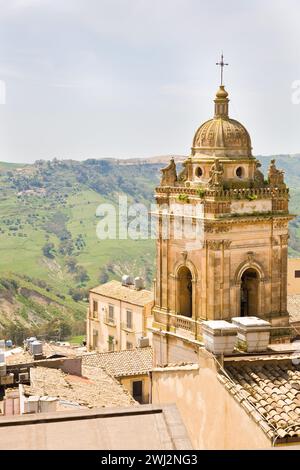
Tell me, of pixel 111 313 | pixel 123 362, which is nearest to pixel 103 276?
pixel 111 313

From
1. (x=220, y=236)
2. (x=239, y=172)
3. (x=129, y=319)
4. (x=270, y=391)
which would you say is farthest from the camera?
(x=129, y=319)

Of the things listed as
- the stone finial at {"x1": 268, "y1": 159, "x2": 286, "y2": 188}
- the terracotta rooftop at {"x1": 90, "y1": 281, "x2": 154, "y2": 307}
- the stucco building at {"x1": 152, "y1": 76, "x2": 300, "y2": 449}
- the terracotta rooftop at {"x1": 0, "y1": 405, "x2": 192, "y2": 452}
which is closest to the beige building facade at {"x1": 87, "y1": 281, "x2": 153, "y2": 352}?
the terracotta rooftop at {"x1": 90, "y1": 281, "x2": 154, "y2": 307}

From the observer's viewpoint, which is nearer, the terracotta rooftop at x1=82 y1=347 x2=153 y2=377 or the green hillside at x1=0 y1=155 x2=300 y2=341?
the terracotta rooftop at x1=82 y1=347 x2=153 y2=377

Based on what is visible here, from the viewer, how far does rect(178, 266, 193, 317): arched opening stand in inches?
968

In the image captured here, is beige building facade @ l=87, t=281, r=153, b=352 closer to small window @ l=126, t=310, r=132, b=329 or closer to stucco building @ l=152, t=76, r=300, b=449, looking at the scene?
small window @ l=126, t=310, r=132, b=329

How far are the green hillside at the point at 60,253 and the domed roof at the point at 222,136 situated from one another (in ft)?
192

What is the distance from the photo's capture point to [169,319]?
970 inches

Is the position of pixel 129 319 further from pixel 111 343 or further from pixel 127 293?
pixel 111 343

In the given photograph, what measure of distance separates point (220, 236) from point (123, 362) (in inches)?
475

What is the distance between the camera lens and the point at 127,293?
47.1 m

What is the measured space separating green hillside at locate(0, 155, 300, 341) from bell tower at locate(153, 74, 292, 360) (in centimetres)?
5725

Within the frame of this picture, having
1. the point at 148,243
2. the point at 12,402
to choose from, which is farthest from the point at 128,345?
the point at 148,243

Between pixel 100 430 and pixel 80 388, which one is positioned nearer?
pixel 100 430
